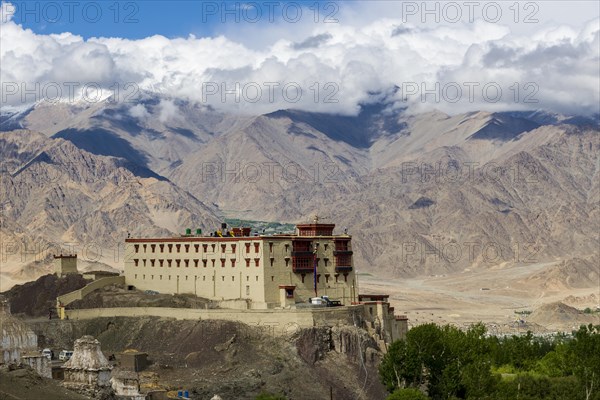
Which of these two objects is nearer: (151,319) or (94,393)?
Answer: (94,393)

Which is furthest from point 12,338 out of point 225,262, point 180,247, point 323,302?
point 180,247

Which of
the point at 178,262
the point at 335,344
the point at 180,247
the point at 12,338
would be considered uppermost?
the point at 180,247

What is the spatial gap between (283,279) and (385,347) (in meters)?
14.8

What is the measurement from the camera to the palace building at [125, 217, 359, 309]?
530 feet

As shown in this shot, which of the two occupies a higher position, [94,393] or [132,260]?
[132,260]

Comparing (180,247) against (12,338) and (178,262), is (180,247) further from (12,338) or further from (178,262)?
(12,338)

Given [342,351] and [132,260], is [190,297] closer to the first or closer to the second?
[132,260]

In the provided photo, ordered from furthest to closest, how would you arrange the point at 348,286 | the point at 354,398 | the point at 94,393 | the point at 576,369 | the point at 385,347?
the point at 348,286
the point at 385,347
the point at 354,398
the point at 576,369
the point at 94,393

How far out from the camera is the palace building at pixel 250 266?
162 m

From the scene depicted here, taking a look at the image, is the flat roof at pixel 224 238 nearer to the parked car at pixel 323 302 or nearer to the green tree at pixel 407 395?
the parked car at pixel 323 302

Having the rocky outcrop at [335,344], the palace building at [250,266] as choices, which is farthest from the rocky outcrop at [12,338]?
the palace building at [250,266]

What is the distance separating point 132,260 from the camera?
575 feet

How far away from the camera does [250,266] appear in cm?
16212

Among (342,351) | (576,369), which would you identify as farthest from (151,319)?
(576,369)
